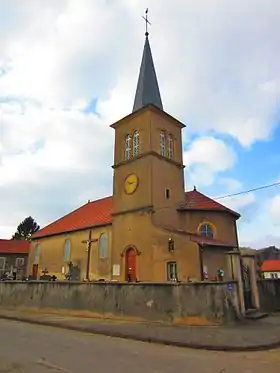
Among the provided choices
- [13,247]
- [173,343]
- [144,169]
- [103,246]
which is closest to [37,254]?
[103,246]

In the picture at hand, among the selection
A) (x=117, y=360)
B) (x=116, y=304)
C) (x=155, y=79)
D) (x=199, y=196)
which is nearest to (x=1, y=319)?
(x=116, y=304)

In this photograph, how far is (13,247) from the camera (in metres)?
52.1

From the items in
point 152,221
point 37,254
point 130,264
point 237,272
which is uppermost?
point 152,221

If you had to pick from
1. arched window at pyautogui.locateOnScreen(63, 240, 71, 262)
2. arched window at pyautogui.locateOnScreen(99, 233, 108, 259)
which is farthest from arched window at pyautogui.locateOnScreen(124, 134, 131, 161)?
arched window at pyautogui.locateOnScreen(63, 240, 71, 262)

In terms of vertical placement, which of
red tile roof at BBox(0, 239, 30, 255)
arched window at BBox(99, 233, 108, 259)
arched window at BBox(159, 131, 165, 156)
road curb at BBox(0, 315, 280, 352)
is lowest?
road curb at BBox(0, 315, 280, 352)

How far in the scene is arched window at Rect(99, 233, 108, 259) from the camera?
87.9 feet

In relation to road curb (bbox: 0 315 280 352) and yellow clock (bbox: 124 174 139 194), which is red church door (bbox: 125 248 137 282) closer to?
yellow clock (bbox: 124 174 139 194)

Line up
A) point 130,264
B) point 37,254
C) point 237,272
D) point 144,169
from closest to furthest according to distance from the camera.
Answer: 1. point 237,272
2. point 130,264
3. point 144,169
4. point 37,254

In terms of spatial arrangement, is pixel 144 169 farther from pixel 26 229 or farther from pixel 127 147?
pixel 26 229

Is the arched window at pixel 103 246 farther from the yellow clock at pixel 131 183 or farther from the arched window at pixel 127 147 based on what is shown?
the arched window at pixel 127 147

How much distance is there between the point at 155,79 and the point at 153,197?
1224 cm

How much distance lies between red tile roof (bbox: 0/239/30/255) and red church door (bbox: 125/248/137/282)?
1271 inches

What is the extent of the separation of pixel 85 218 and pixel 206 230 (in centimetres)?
1257

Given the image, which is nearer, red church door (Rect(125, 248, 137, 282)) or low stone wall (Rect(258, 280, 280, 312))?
low stone wall (Rect(258, 280, 280, 312))
